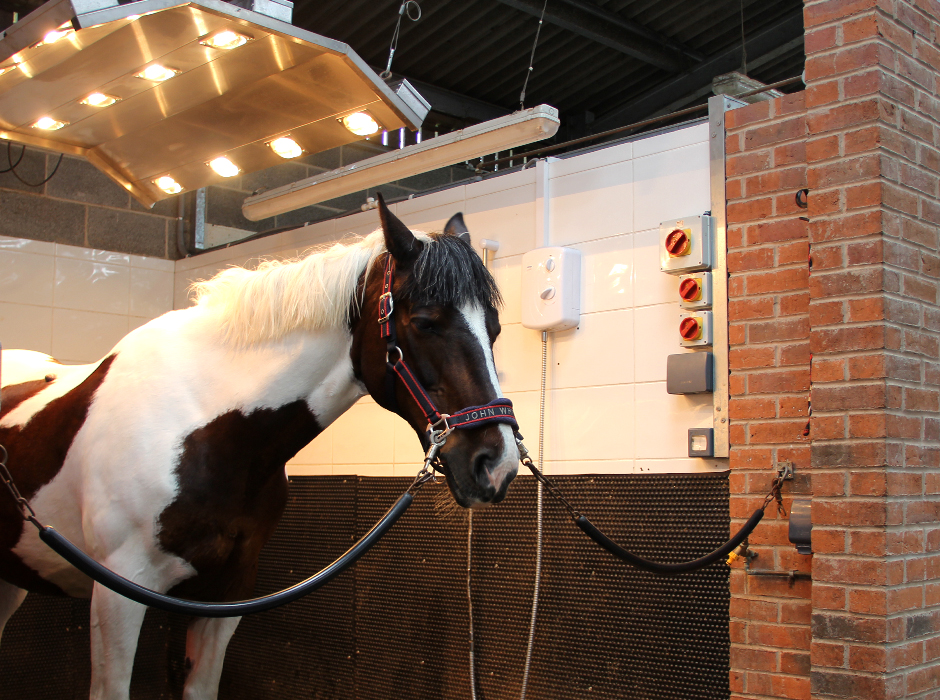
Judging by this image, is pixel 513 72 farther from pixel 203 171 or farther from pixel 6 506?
pixel 6 506

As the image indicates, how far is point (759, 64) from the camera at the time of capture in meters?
4.72

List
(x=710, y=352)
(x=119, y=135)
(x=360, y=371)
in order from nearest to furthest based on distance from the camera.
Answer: (x=360, y=371) < (x=710, y=352) < (x=119, y=135)

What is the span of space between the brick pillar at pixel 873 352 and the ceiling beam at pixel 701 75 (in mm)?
2453

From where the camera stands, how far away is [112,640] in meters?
1.90

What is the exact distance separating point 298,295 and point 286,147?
174cm

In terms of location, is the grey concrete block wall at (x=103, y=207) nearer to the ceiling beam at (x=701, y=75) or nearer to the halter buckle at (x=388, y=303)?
the ceiling beam at (x=701, y=75)

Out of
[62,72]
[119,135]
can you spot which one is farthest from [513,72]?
[62,72]

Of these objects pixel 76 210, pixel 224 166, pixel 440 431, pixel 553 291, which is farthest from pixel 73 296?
pixel 440 431

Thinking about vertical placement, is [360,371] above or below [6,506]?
above

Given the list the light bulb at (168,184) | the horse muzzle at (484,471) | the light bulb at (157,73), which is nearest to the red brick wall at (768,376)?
the horse muzzle at (484,471)

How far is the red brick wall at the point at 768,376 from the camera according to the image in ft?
7.32

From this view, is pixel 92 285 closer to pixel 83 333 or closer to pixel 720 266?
pixel 83 333

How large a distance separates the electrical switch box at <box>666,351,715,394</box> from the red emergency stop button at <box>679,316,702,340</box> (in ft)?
0.18

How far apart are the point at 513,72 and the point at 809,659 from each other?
13.1 ft
